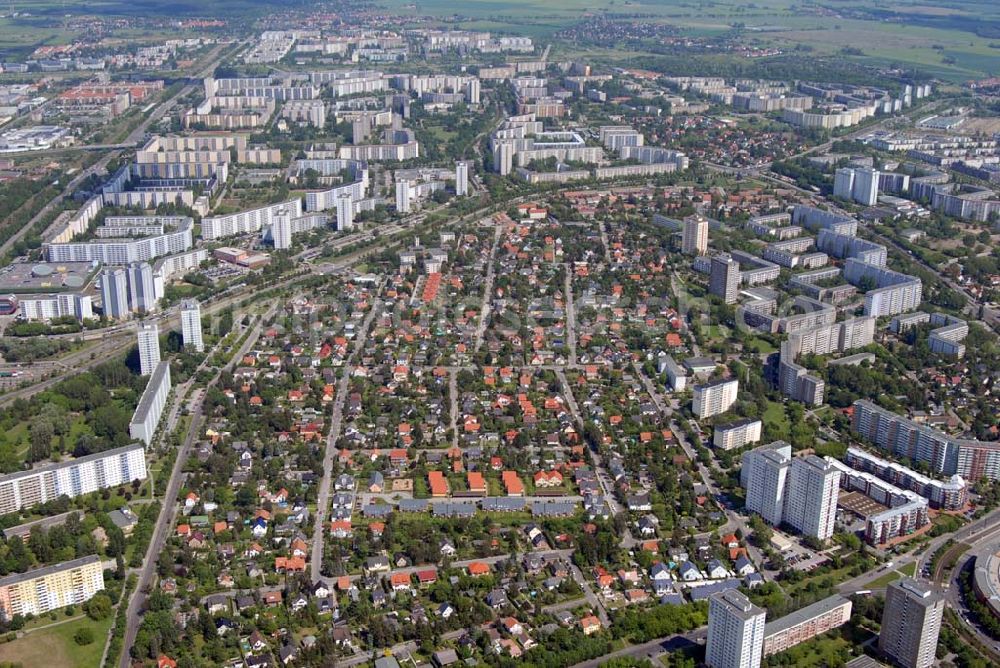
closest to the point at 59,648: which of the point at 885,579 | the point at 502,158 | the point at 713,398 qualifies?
the point at 885,579

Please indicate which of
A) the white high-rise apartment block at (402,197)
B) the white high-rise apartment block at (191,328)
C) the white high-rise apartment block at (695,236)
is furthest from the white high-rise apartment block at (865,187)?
the white high-rise apartment block at (191,328)

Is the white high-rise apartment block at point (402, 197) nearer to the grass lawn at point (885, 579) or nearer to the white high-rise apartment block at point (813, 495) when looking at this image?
the white high-rise apartment block at point (813, 495)

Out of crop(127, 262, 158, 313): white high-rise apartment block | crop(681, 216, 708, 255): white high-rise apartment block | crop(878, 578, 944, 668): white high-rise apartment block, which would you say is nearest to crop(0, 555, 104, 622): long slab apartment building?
crop(878, 578, 944, 668): white high-rise apartment block

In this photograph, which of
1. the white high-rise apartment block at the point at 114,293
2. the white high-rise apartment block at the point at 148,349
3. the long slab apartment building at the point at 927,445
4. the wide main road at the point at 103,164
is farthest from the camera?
the wide main road at the point at 103,164

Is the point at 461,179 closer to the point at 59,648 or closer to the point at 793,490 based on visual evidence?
the point at 793,490

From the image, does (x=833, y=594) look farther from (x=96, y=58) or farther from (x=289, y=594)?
(x=96, y=58)

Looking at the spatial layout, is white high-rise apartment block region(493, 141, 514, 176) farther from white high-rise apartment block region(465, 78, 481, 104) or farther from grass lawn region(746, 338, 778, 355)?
grass lawn region(746, 338, 778, 355)
